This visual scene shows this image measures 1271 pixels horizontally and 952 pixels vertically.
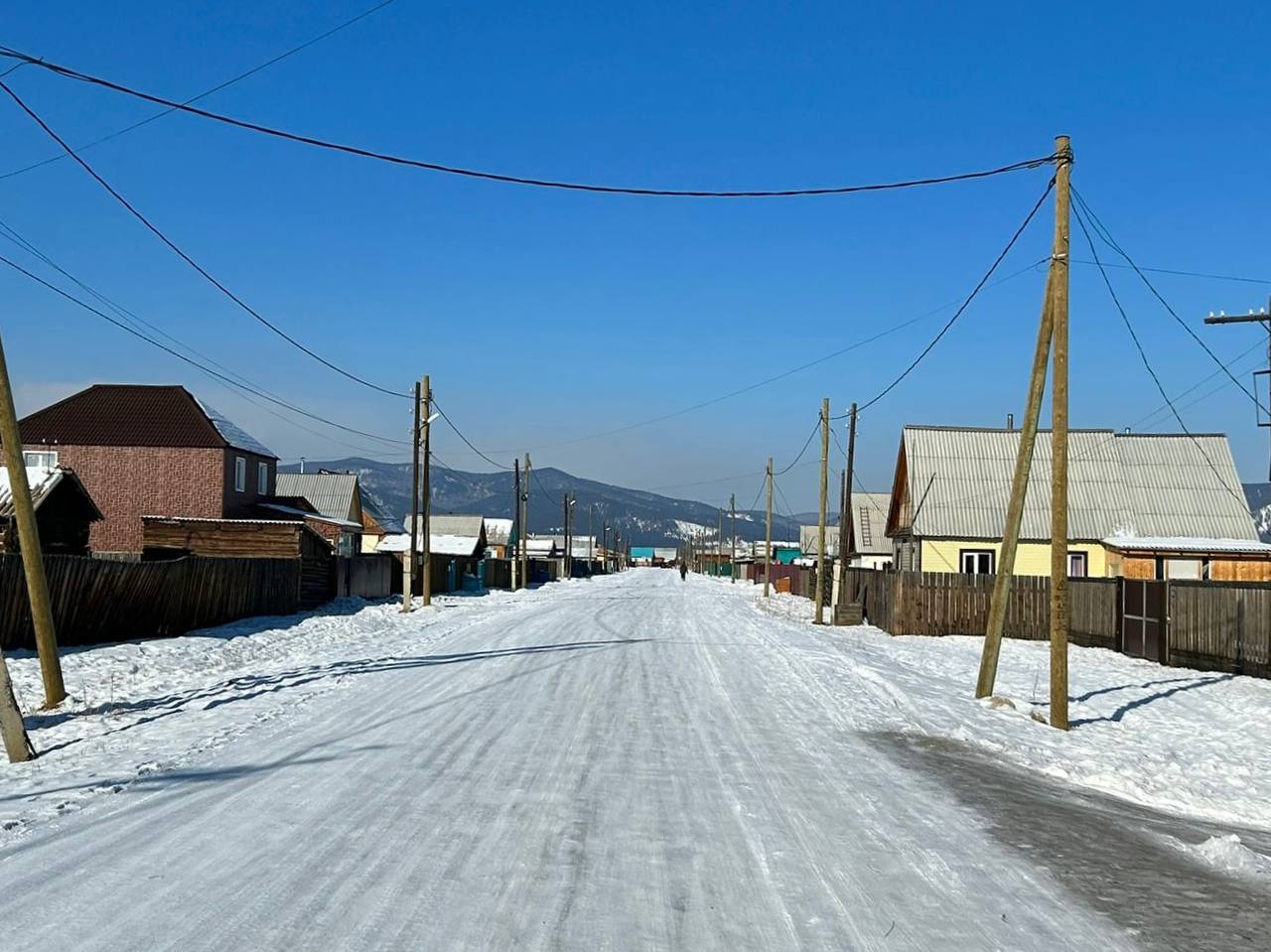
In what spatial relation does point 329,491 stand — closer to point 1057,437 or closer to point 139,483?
point 139,483

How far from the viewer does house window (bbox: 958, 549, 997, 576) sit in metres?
41.4

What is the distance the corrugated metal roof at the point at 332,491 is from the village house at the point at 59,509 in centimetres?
3327

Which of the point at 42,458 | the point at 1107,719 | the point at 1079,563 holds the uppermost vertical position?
the point at 42,458

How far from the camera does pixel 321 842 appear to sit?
7.50m

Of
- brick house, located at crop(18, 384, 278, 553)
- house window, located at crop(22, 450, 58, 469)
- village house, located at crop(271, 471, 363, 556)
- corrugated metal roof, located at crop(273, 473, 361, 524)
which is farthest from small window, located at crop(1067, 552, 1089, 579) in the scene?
corrugated metal roof, located at crop(273, 473, 361, 524)

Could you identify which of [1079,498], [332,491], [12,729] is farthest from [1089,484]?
[332,491]

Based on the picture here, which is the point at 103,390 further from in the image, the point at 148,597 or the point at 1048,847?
the point at 1048,847

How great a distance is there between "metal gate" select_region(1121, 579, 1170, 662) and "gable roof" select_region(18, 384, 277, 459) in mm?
35140

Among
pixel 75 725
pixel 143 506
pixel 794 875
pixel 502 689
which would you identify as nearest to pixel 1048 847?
pixel 794 875

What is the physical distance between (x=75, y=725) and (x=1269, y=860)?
38.3ft

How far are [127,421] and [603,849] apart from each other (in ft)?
150

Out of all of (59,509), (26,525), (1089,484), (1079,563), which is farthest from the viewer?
(1089,484)

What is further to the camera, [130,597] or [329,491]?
[329,491]

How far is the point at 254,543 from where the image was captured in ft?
126
